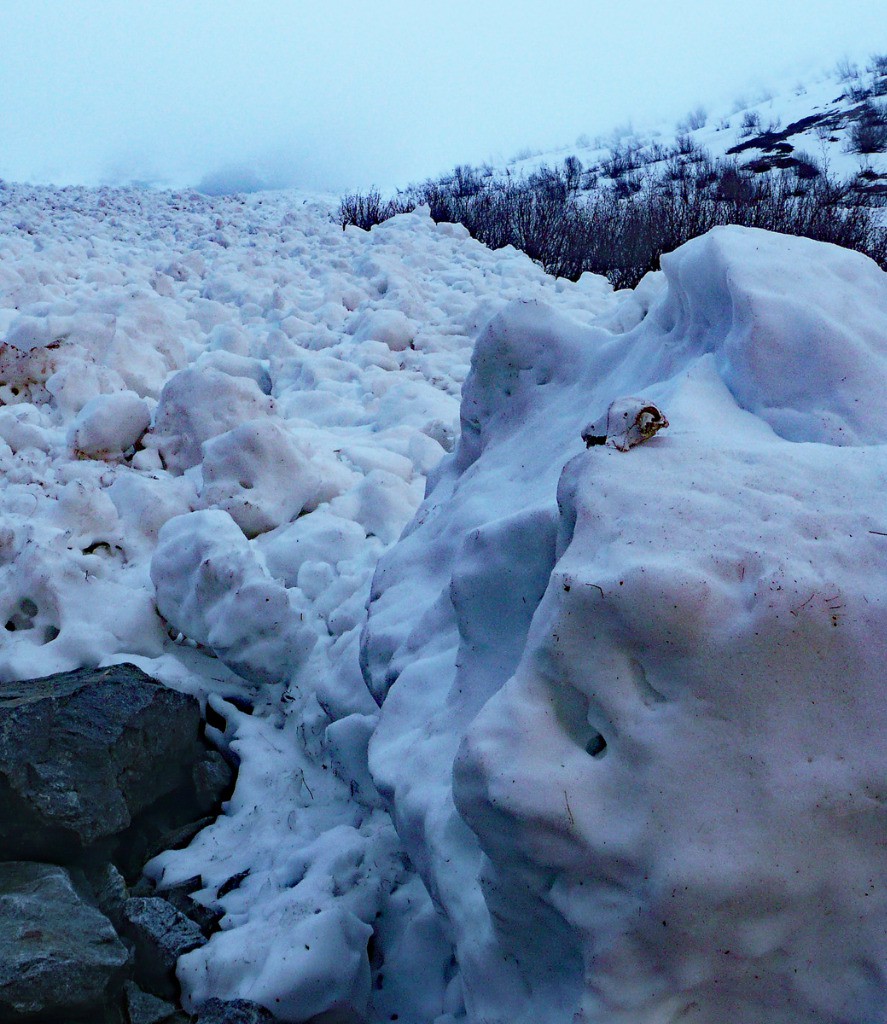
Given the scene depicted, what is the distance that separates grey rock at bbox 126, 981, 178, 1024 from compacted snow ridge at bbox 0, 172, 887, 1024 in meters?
0.07

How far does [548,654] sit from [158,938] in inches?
39.7

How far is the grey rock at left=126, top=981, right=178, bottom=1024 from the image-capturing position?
55.7 inches

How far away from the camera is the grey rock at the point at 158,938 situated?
1.50 metres

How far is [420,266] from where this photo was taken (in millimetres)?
6531

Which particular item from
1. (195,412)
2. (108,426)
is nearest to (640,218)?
(195,412)

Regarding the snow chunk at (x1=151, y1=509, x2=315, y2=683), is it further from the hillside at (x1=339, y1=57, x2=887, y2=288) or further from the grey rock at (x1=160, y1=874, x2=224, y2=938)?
the hillside at (x1=339, y1=57, x2=887, y2=288)

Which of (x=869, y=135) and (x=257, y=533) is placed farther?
(x=869, y=135)

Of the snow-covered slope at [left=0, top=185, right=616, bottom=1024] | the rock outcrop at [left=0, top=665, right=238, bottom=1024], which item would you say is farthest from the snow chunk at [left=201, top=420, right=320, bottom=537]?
the rock outcrop at [left=0, top=665, right=238, bottom=1024]

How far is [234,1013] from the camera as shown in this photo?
1.39 metres

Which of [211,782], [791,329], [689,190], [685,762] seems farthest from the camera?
[689,190]

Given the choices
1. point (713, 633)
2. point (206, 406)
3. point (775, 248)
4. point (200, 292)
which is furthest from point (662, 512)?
point (200, 292)

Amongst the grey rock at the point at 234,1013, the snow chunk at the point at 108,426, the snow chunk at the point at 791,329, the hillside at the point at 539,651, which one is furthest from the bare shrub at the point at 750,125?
the grey rock at the point at 234,1013

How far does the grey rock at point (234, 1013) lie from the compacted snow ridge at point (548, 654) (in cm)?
4

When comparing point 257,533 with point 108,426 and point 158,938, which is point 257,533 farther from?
point 158,938
